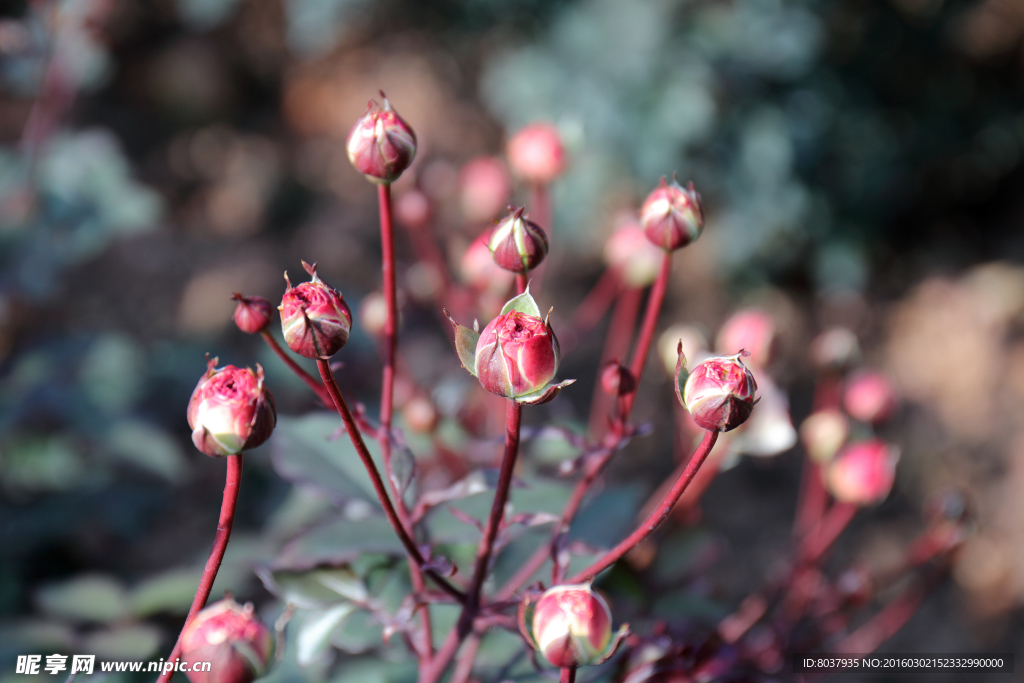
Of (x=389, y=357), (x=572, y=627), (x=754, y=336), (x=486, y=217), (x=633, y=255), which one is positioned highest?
(x=486, y=217)

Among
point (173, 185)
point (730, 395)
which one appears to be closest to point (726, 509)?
point (730, 395)

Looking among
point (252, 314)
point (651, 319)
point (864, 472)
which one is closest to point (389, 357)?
point (252, 314)

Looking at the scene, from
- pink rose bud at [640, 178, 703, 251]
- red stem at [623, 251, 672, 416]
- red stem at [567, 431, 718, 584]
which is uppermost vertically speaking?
pink rose bud at [640, 178, 703, 251]

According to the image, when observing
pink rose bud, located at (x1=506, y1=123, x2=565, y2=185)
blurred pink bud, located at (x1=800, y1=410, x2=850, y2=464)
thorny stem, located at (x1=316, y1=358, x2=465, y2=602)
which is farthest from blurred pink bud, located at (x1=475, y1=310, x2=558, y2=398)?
blurred pink bud, located at (x1=800, y1=410, x2=850, y2=464)

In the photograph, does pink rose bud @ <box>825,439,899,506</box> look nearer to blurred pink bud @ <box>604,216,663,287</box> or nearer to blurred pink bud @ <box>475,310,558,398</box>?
blurred pink bud @ <box>604,216,663,287</box>

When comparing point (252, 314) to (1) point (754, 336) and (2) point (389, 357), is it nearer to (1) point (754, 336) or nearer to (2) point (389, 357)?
(2) point (389, 357)

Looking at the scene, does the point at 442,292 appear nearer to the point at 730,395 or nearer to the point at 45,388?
the point at 730,395
